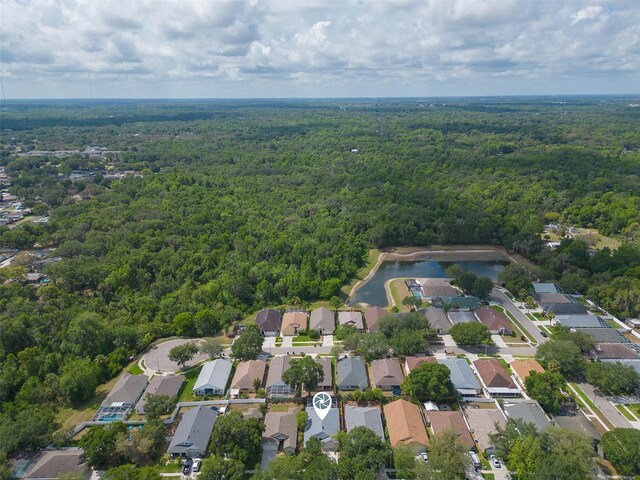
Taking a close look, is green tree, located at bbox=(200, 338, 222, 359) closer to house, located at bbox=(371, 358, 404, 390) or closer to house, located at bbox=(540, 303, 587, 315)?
house, located at bbox=(371, 358, 404, 390)

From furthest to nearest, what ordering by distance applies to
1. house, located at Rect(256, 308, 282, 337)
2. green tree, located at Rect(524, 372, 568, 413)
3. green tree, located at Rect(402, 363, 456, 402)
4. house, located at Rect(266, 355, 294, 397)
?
house, located at Rect(256, 308, 282, 337), house, located at Rect(266, 355, 294, 397), green tree, located at Rect(402, 363, 456, 402), green tree, located at Rect(524, 372, 568, 413)

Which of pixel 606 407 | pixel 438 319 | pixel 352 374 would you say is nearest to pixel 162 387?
pixel 352 374

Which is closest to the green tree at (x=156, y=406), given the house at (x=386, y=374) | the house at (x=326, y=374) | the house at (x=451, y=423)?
the house at (x=326, y=374)

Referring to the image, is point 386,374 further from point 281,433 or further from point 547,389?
point 547,389

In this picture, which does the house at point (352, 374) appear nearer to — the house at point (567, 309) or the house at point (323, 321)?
the house at point (323, 321)

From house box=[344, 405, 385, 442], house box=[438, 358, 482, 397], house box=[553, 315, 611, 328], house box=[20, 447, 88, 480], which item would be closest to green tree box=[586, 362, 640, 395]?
house box=[553, 315, 611, 328]

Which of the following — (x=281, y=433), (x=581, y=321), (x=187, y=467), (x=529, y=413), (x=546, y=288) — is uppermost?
(x=281, y=433)
